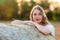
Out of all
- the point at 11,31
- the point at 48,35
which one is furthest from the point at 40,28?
the point at 11,31

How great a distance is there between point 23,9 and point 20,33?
9416mm

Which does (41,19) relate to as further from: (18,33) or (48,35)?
(18,33)

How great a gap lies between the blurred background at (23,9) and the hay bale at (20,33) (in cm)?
863

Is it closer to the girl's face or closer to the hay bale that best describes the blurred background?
the girl's face

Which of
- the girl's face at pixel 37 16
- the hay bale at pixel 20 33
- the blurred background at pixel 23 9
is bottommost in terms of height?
the blurred background at pixel 23 9

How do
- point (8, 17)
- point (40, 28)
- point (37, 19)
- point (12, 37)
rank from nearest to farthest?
point (12, 37) → point (40, 28) → point (37, 19) → point (8, 17)

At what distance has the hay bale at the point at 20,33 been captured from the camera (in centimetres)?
223

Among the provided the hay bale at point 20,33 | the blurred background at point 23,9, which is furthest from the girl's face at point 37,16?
the blurred background at point 23,9

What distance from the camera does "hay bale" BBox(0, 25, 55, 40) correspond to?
88.0 inches

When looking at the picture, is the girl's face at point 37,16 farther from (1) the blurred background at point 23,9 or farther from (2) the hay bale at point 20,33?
(1) the blurred background at point 23,9

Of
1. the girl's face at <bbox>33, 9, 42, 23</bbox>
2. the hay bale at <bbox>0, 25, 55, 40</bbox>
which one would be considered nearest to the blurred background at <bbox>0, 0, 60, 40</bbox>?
the girl's face at <bbox>33, 9, 42, 23</bbox>

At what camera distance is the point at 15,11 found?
11852mm

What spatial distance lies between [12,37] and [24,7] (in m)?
9.43

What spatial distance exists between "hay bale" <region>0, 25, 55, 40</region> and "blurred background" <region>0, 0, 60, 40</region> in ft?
28.3
